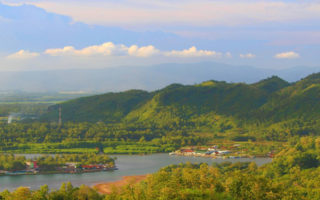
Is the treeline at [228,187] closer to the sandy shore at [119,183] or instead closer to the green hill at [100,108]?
the sandy shore at [119,183]

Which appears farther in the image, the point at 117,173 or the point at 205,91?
the point at 205,91

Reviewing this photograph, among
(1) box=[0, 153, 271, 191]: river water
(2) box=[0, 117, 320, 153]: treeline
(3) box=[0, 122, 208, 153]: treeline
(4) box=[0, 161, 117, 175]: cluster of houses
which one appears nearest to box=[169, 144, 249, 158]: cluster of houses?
(1) box=[0, 153, 271, 191]: river water

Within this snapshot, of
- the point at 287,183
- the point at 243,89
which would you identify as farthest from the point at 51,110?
the point at 287,183

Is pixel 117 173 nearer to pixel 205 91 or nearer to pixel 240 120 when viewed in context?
pixel 240 120

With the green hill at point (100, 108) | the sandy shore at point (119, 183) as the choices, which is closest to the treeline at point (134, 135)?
the green hill at point (100, 108)

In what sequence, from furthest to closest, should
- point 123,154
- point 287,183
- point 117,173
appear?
point 123,154, point 117,173, point 287,183

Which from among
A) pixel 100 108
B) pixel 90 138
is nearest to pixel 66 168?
pixel 90 138
